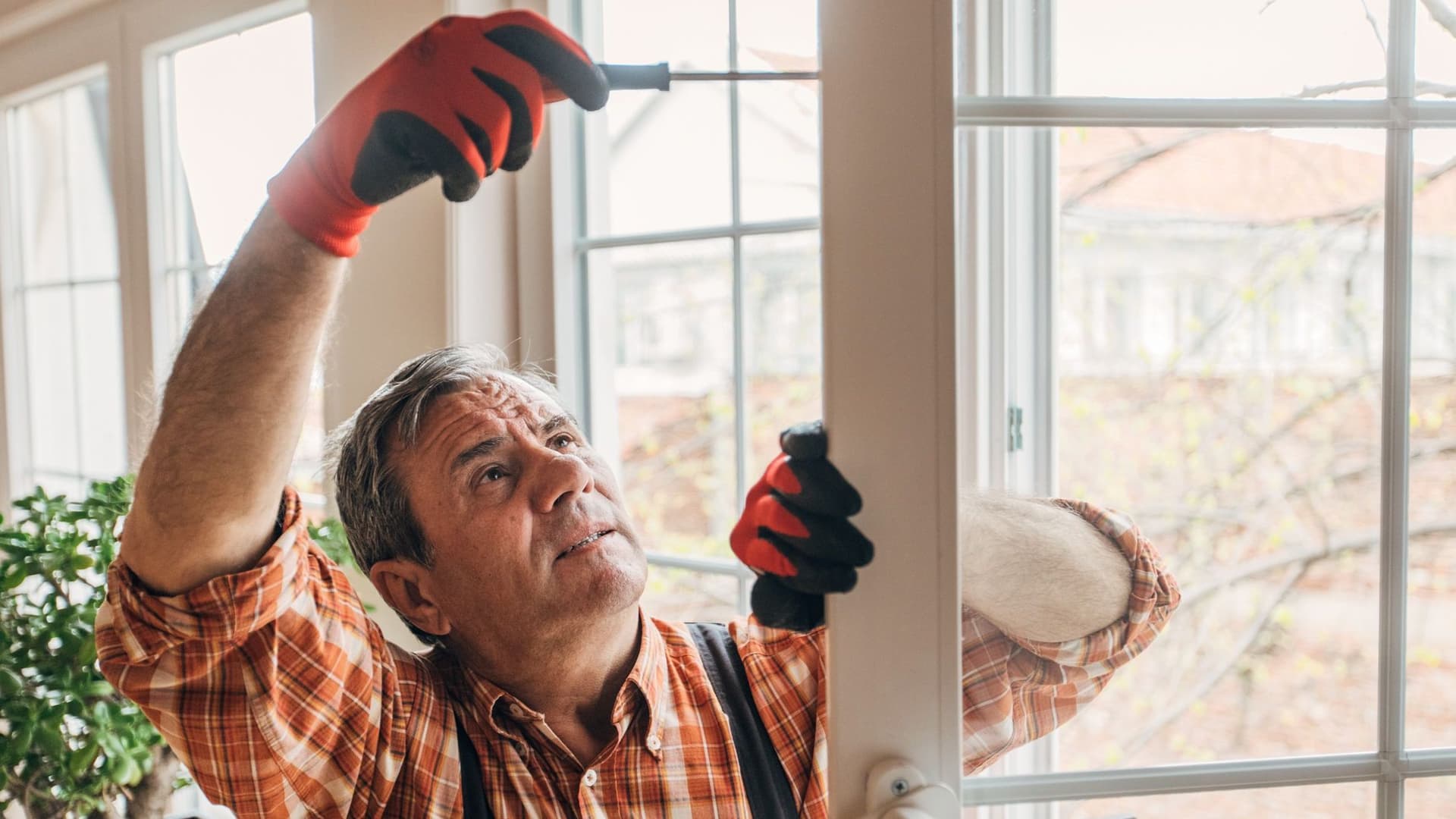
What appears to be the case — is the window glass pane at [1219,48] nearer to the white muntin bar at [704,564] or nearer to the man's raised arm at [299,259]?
the man's raised arm at [299,259]

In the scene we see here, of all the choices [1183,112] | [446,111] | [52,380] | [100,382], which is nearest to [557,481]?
[446,111]

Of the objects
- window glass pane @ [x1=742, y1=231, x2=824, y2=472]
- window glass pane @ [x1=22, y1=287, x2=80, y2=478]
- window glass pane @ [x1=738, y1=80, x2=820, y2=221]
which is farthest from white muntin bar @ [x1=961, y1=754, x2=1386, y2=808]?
window glass pane @ [x1=22, y1=287, x2=80, y2=478]

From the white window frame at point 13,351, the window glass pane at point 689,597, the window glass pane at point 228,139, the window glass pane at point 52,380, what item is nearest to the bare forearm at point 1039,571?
the window glass pane at point 689,597

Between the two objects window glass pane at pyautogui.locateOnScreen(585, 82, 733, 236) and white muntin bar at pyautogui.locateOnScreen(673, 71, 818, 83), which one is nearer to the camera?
white muntin bar at pyautogui.locateOnScreen(673, 71, 818, 83)

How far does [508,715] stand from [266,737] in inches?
10.5

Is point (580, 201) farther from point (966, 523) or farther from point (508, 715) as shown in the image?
point (966, 523)

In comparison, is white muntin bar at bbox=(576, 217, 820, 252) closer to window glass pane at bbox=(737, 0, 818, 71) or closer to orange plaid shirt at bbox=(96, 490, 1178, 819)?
window glass pane at bbox=(737, 0, 818, 71)

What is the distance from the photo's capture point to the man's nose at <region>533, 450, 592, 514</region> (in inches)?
42.3

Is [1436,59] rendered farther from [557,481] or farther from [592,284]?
[592,284]

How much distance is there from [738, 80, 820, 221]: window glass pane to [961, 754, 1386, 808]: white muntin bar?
1.01 metres

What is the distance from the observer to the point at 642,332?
2.36 meters

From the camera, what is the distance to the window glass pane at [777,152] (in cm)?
157

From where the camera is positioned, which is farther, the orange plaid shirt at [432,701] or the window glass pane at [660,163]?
the window glass pane at [660,163]

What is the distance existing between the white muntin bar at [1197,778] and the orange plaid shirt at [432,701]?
91 millimetres
